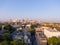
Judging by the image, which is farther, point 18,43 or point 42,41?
point 42,41

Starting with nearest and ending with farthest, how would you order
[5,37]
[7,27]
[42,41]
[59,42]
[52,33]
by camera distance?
[59,42] → [5,37] → [42,41] → [52,33] → [7,27]

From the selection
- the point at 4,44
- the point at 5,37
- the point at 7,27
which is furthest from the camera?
the point at 7,27

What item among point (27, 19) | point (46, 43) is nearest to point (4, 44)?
point (46, 43)

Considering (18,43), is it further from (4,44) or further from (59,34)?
(59,34)

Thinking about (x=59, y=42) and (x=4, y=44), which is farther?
(x=59, y=42)

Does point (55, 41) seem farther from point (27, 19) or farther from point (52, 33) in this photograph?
point (27, 19)

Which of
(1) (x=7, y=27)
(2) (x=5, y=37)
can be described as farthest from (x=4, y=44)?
(1) (x=7, y=27)


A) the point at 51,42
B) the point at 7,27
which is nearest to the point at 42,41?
the point at 51,42

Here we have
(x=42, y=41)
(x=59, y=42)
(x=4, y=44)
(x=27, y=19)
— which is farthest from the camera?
(x=27, y=19)

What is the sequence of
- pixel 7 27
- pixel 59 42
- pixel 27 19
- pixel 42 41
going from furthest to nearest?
pixel 27 19, pixel 7 27, pixel 42 41, pixel 59 42
